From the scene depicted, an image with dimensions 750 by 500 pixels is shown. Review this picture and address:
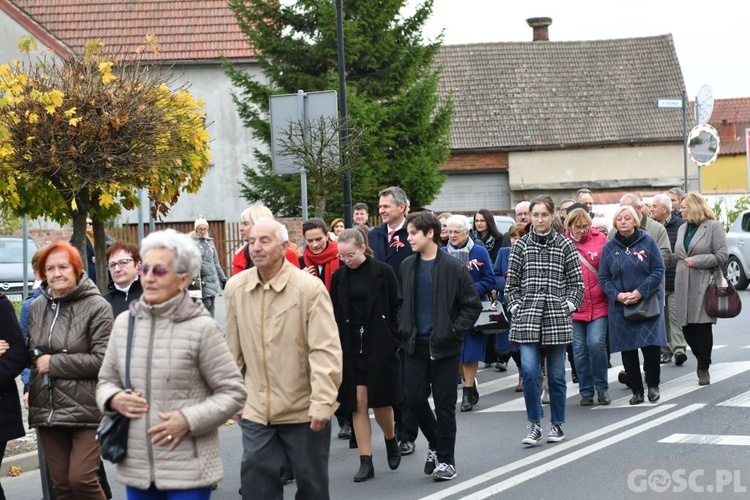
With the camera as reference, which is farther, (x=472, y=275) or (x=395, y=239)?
(x=472, y=275)

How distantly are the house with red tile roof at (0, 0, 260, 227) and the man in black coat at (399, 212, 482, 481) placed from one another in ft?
91.7

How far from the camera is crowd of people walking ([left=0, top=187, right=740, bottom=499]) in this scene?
5023mm

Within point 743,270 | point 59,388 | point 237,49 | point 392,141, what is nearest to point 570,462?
point 59,388

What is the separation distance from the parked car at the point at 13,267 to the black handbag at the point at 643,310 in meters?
14.3

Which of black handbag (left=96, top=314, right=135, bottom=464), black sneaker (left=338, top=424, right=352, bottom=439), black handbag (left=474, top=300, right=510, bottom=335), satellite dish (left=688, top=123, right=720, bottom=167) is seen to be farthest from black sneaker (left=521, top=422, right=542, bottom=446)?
satellite dish (left=688, top=123, right=720, bottom=167)

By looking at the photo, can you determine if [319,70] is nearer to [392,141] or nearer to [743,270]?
[392,141]

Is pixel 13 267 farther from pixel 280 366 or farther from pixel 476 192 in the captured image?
pixel 476 192

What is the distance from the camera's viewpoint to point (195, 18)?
3697cm

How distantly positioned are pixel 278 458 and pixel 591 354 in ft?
19.3

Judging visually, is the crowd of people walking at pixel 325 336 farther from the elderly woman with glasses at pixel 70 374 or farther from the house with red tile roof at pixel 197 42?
the house with red tile roof at pixel 197 42

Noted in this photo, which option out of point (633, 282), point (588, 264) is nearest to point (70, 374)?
point (633, 282)

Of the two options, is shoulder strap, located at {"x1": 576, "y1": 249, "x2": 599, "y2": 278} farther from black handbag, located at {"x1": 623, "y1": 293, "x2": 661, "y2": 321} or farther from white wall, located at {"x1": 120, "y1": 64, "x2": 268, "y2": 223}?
white wall, located at {"x1": 120, "y1": 64, "x2": 268, "y2": 223}

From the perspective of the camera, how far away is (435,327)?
8383 mm

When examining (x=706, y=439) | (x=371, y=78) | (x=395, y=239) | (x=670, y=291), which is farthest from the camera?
(x=371, y=78)
